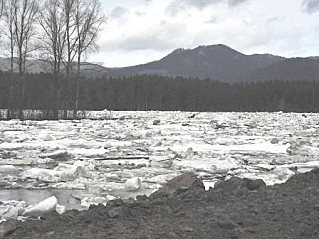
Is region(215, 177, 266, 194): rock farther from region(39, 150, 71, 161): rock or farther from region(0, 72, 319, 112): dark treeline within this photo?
region(0, 72, 319, 112): dark treeline

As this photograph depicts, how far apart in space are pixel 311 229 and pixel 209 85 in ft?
343

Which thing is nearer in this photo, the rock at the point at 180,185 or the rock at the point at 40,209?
the rock at the point at 40,209

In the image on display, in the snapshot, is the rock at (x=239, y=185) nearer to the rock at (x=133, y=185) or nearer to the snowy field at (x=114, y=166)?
the snowy field at (x=114, y=166)

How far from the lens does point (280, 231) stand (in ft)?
13.8

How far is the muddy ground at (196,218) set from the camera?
408 cm

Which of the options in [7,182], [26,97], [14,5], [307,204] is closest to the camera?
[307,204]

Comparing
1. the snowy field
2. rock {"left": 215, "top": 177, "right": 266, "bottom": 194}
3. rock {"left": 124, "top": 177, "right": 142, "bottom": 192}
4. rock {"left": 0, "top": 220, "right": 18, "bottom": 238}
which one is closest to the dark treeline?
the snowy field

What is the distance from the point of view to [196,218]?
14.8ft

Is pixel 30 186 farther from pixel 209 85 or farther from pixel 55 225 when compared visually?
pixel 209 85

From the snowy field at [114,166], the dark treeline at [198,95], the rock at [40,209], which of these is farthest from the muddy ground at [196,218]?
the dark treeline at [198,95]

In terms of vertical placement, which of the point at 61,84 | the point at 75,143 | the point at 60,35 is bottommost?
the point at 75,143

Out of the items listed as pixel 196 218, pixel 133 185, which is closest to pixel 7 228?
pixel 196 218

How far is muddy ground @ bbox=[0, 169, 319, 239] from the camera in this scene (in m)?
4.08

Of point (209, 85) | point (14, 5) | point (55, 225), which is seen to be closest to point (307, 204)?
point (55, 225)
